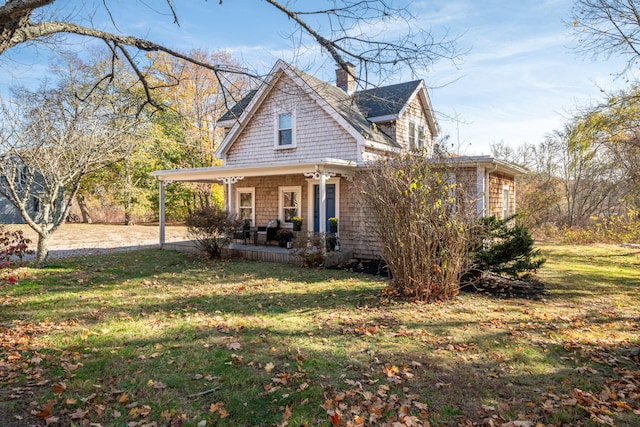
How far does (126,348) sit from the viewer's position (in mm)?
4586

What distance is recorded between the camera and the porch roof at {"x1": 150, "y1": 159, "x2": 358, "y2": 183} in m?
11.0

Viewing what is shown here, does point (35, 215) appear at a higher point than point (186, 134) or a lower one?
lower

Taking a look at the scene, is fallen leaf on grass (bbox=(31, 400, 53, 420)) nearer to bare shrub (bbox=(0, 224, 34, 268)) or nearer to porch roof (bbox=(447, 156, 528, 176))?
bare shrub (bbox=(0, 224, 34, 268))

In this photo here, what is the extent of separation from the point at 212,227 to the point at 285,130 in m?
5.18

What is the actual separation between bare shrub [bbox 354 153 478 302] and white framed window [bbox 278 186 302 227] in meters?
7.12

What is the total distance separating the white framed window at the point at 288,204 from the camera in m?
13.9

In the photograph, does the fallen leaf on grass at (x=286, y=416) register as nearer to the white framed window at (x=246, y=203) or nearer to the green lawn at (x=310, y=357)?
the green lawn at (x=310, y=357)

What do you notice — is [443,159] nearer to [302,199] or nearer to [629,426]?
[629,426]

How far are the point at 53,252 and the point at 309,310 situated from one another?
11681 mm

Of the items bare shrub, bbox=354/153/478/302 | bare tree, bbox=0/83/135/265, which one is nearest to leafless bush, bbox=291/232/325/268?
bare shrub, bbox=354/153/478/302

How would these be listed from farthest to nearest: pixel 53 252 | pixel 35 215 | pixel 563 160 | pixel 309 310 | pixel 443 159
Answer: pixel 35 215 → pixel 563 160 → pixel 53 252 → pixel 443 159 → pixel 309 310

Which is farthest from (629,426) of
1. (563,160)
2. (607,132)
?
(563,160)

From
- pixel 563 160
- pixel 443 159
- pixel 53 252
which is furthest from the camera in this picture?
pixel 563 160

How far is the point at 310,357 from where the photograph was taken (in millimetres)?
4312
